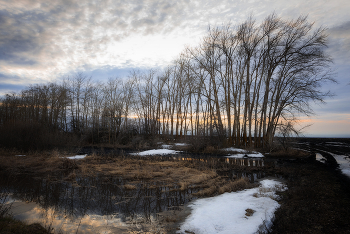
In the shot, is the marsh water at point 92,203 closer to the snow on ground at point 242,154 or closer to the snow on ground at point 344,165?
the snow on ground at point 344,165

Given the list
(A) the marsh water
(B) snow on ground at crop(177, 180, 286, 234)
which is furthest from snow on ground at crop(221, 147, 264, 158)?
(A) the marsh water

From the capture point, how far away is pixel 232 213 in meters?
5.84

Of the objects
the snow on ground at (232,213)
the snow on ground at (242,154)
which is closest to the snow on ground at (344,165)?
the snow on ground at (242,154)

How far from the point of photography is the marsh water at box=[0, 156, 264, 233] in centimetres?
522

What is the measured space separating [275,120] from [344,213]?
64.4 ft

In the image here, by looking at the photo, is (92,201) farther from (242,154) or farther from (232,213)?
(242,154)

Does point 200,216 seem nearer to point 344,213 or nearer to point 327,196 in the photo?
point 344,213

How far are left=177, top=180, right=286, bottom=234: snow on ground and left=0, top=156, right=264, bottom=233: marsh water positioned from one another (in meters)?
0.81

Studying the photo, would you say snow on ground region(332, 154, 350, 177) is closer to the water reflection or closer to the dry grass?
the dry grass

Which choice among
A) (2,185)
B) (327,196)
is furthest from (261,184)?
(2,185)

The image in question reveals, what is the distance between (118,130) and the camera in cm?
3434

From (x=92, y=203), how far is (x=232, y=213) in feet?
16.0

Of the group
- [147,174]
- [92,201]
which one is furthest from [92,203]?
[147,174]

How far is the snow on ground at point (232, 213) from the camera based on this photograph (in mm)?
4945
